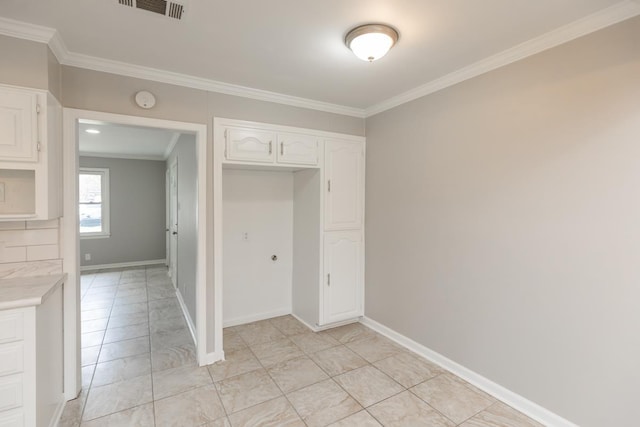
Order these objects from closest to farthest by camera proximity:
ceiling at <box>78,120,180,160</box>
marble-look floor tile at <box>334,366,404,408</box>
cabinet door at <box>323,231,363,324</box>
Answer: marble-look floor tile at <box>334,366,404,408</box> → cabinet door at <box>323,231,363,324</box> → ceiling at <box>78,120,180,160</box>

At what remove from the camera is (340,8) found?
1.68 m

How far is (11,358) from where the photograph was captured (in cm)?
160

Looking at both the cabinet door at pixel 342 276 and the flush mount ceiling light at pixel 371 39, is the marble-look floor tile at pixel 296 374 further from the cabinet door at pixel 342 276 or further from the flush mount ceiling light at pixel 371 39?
the flush mount ceiling light at pixel 371 39

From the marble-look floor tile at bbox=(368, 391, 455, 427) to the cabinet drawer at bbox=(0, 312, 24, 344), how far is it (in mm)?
2108

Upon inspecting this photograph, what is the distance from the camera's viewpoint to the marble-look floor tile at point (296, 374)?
8.07 ft

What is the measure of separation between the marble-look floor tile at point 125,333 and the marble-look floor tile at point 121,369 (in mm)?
512

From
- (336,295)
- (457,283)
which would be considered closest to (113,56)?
(336,295)

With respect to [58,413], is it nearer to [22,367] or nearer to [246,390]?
[22,367]

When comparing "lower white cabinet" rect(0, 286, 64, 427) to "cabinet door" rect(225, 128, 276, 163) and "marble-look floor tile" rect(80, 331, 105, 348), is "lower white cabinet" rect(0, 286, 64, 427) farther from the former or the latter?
"cabinet door" rect(225, 128, 276, 163)

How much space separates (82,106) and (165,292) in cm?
340

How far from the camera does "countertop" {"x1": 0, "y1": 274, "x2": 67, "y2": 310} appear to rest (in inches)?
62.5

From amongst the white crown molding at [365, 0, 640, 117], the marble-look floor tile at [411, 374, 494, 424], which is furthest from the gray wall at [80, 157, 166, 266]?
the marble-look floor tile at [411, 374, 494, 424]

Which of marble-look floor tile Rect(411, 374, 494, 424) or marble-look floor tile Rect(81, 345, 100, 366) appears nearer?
marble-look floor tile Rect(411, 374, 494, 424)

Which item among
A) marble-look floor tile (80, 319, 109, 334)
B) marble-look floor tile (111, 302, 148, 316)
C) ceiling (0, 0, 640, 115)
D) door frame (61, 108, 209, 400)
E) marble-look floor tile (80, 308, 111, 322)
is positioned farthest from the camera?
marble-look floor tile (111, 302, 148, 316)
